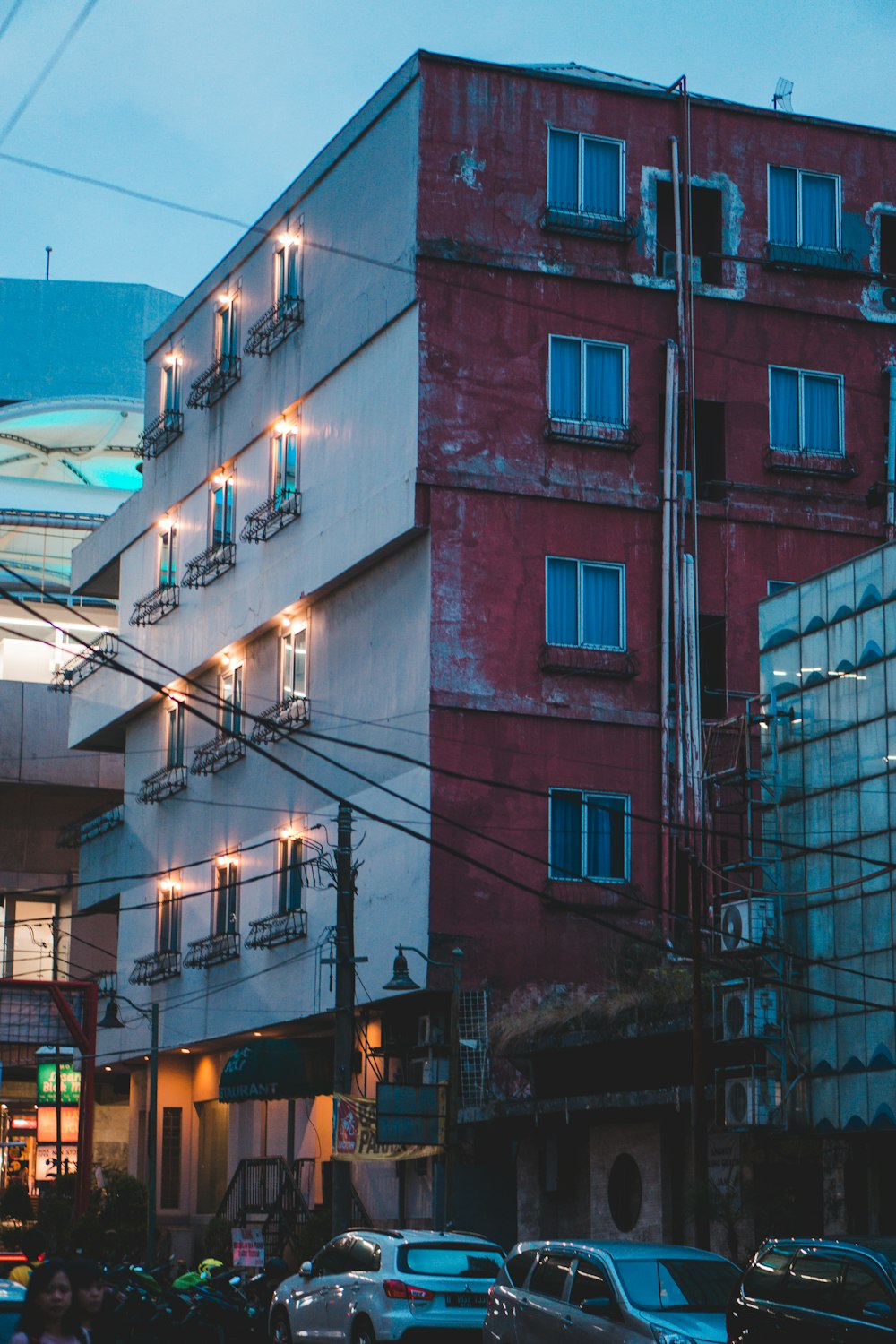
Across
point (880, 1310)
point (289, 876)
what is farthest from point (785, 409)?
point (880, 1310)

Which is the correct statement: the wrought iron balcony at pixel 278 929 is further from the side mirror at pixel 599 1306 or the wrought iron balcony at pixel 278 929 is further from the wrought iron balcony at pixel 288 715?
the side mirror at pixel 599 1306

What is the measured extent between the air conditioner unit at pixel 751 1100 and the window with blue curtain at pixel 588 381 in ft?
51.0

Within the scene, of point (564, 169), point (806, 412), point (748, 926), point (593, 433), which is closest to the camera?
point (748, 926)

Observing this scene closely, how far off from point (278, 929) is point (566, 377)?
12.7m

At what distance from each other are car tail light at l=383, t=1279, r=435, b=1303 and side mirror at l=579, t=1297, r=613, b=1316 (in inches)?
172

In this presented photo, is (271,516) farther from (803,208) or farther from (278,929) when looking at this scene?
(803,208)

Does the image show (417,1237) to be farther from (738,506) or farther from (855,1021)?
(738,506)

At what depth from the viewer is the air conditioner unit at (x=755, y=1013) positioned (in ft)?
91.5

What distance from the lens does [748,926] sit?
28031 millimetres

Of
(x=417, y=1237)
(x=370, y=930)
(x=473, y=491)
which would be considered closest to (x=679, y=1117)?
(x=417, y=1237)

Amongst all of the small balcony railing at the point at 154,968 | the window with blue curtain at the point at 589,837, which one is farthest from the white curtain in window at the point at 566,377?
the small balcony railing at the point at 154,968

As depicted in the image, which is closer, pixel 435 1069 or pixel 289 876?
pixel 435 1069

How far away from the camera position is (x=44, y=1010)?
51094mm

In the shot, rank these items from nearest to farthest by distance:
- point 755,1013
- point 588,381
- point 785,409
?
point 755,1013, point 588,381, point 785,409
